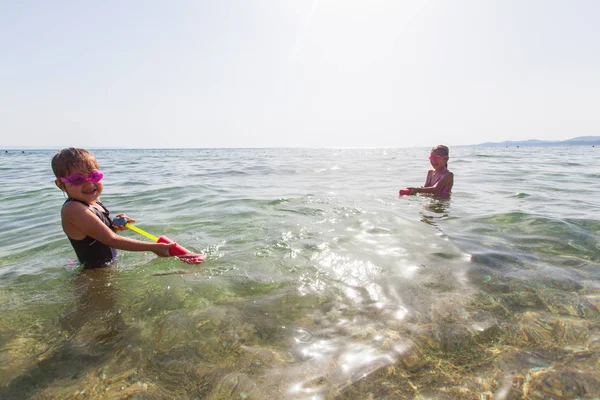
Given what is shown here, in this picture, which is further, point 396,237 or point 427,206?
point 427,206

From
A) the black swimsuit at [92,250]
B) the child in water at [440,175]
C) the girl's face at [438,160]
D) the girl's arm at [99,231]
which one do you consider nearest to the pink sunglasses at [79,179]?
the girl's arm at [99,231]

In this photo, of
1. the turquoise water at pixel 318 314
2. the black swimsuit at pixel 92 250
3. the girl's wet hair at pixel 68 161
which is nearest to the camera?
the turquoise water at pixel 318 314

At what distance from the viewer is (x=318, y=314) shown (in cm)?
257

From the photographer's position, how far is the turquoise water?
1.88m

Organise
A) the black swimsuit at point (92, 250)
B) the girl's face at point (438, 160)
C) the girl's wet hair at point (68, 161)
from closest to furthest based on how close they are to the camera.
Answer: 1. the girl's wet hair at point (68, 161)
2. the black swimsuit at point (92, 250)
3. the girl's face at point (438, 160)

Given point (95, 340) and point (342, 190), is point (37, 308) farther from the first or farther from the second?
point (342, 190)

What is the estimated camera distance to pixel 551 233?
443 centimetres

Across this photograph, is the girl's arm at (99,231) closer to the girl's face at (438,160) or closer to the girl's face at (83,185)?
the girl's face at (83,185)

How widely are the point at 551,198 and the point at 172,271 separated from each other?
7851mm

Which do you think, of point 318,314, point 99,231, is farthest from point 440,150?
point 99,231

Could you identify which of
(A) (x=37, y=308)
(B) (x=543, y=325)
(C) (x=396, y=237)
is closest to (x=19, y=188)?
(A) (x=37, y=308)

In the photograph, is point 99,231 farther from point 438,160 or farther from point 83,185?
point 438,160

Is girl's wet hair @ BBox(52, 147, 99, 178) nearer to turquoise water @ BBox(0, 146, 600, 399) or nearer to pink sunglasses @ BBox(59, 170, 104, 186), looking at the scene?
pink sunglasses @ BBox(59, 170, 104, 186)

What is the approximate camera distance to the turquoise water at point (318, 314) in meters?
1.88
